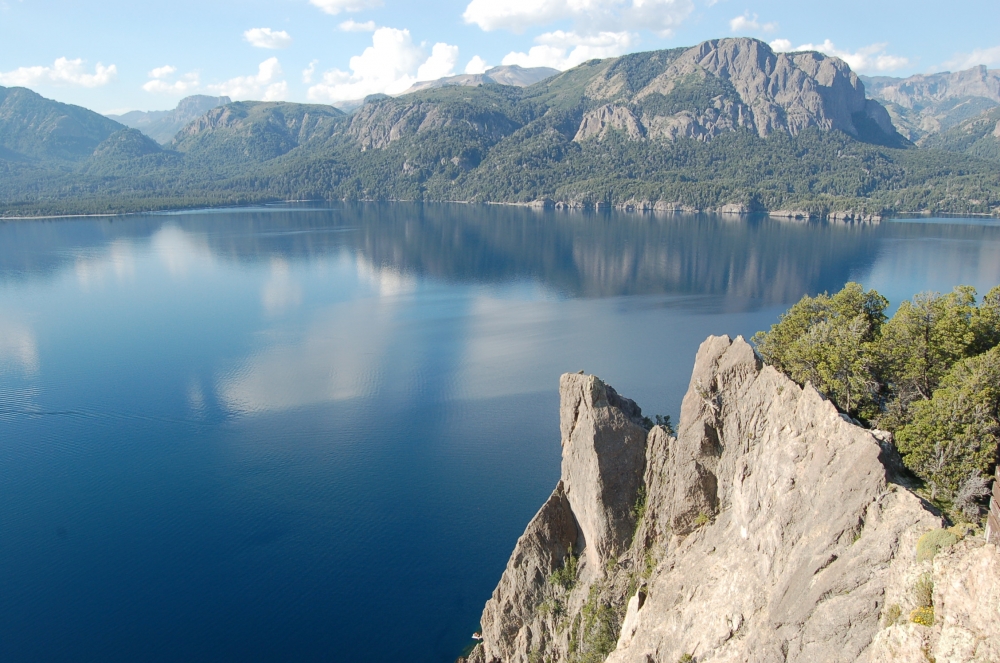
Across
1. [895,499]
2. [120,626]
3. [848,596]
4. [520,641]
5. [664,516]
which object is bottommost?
[120,626]

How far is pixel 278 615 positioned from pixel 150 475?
21018 millimetres

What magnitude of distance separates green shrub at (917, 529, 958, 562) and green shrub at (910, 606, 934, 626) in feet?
3.42

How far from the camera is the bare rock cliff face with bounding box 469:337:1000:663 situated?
14.4m

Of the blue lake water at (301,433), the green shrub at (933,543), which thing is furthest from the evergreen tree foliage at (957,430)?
the blue lake water at (301,433)

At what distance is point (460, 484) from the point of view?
49.7 meters

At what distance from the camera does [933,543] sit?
13430mm

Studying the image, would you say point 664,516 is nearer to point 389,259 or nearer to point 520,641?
point 520,641

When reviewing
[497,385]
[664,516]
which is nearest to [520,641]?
[664,516]

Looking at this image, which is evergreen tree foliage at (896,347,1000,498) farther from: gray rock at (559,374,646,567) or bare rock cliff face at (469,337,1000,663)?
gray rock at (559,374,646,567)

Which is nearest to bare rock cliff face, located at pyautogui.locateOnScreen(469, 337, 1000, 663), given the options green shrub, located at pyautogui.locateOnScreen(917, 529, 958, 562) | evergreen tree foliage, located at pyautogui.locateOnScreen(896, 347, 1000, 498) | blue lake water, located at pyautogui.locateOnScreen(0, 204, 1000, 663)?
green shrub, located at pyautogui.locateOnScreen(917, 529, 958, 562)

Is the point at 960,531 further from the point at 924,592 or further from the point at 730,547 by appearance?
the point at 730,547

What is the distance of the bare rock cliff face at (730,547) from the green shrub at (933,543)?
20 cm

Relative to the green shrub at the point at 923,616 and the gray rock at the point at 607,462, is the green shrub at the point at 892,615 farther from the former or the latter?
the gray rock at the point at 607,462

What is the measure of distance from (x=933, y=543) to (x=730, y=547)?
307 inches
